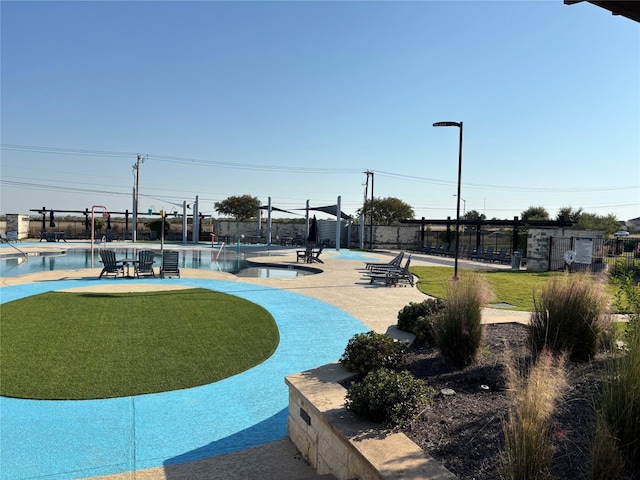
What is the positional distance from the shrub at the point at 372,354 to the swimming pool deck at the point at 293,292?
3.17ft

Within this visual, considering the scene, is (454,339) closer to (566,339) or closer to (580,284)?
(566,339)

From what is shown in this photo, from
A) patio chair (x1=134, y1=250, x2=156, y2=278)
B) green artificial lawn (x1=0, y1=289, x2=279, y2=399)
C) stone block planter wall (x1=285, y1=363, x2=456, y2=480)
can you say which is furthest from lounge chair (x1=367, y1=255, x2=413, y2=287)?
stone block planter wall (x1=285, y1=363, x2=456, y2=480)

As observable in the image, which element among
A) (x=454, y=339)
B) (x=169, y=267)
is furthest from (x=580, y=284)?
→ (x=169, y=267)

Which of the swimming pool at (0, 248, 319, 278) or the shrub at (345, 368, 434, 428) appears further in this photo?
the swimming pool at (0, 248, 319, 278)

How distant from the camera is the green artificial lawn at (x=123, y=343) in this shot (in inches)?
205

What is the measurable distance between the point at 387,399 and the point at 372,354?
110 cm

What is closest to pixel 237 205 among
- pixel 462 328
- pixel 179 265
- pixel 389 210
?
pixel 389 210

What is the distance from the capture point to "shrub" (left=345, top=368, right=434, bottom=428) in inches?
123

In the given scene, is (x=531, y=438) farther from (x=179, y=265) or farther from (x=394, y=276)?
(x=179, y=265)

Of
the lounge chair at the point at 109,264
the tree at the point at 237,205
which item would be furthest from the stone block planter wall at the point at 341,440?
the tree at the point at 237,205

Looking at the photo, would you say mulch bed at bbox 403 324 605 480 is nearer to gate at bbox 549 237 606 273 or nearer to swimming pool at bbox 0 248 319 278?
swimming pool at bbox 0 248 319 278

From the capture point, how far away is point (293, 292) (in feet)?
39.0

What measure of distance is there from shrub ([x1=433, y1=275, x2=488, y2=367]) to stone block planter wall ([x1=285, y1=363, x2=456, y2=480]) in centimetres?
107

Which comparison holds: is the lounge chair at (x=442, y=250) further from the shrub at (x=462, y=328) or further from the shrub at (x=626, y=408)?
the shrub at (x=626, y=408)
